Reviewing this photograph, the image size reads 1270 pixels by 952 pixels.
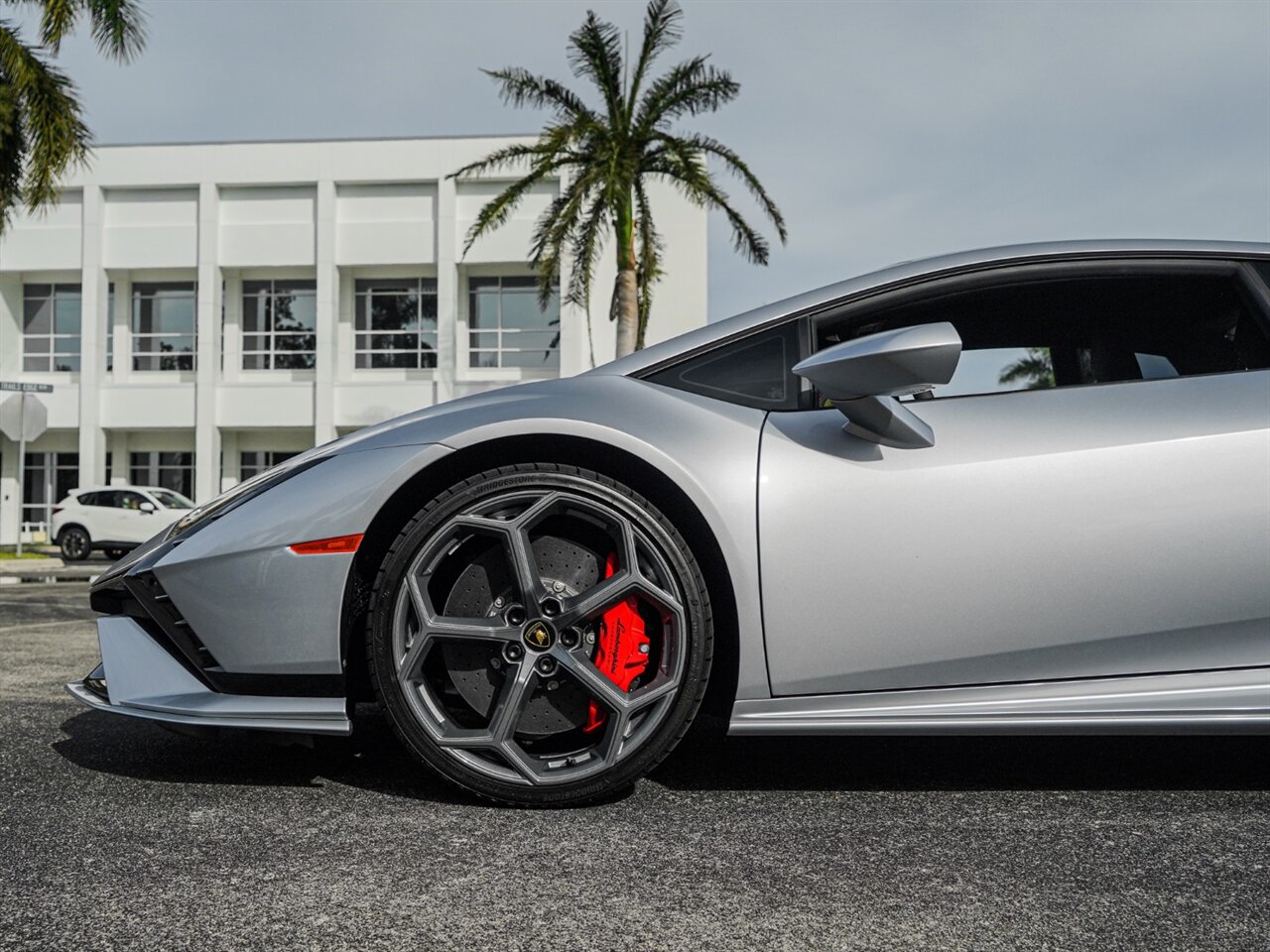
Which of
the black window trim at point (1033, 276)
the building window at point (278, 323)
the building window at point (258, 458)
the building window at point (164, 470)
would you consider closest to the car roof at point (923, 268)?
the black window trim at point (1033, 276)

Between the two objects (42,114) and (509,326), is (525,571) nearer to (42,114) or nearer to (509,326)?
(42,114)

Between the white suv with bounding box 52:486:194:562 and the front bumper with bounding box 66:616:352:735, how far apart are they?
1924cm

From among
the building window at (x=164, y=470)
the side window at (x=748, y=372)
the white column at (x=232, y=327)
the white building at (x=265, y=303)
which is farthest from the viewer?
the building window at (x=164, y=470)

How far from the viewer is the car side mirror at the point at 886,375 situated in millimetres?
2355

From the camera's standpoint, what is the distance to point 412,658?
2424mm

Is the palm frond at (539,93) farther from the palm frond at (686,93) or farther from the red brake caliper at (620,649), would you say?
the red brake caliper at (620,649)

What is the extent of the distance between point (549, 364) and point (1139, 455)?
26.3 m

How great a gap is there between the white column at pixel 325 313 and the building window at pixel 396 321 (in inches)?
41.7

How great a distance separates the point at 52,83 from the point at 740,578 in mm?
17195

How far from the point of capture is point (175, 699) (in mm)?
2488

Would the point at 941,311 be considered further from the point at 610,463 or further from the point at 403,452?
the point at 403,452

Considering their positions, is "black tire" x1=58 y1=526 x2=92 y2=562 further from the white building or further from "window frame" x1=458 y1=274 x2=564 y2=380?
"window frame" x1=458 y1=274 x2=564 y2=380

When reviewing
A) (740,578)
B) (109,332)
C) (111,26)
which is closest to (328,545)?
(740,578)

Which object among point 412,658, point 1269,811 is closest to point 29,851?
point 412,658
